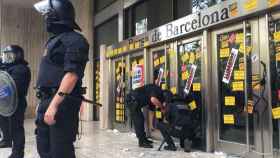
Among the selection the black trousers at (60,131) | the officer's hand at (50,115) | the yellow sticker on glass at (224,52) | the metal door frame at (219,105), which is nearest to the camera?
the officer's hand at (50,115)

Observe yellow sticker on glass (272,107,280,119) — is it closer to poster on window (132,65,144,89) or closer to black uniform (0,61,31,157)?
black uniform (0,61,31,157)

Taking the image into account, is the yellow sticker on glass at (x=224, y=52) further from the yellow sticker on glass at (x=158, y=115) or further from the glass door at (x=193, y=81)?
the yellow sticker on glass at (x=158, y=115)

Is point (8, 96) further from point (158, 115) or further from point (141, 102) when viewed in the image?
point (158, 115)

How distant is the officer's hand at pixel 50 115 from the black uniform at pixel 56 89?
76mm

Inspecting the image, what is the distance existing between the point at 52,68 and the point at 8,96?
2.09 metres

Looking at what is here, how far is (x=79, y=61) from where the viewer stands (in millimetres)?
2465

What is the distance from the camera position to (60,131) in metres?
2.47

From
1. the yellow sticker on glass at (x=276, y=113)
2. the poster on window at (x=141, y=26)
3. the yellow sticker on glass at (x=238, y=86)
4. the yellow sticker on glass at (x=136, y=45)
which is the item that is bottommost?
the yellow sticker on glass at (x=276, y=113)

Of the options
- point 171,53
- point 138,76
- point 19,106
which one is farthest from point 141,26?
point 19,106

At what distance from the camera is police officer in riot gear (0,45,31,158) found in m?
4.47

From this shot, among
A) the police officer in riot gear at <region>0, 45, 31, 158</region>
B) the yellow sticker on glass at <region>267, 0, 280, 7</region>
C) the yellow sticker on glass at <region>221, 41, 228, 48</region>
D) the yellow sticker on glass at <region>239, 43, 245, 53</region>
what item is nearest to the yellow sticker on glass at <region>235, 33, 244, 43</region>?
the yellow sticker on glass at <region>239, 43, 245, 53</region>

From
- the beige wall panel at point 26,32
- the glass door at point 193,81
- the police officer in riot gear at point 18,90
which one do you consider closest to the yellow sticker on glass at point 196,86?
the glass door at point 193,81

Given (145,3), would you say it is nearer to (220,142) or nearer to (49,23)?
(220,142)

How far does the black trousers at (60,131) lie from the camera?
2467mm
